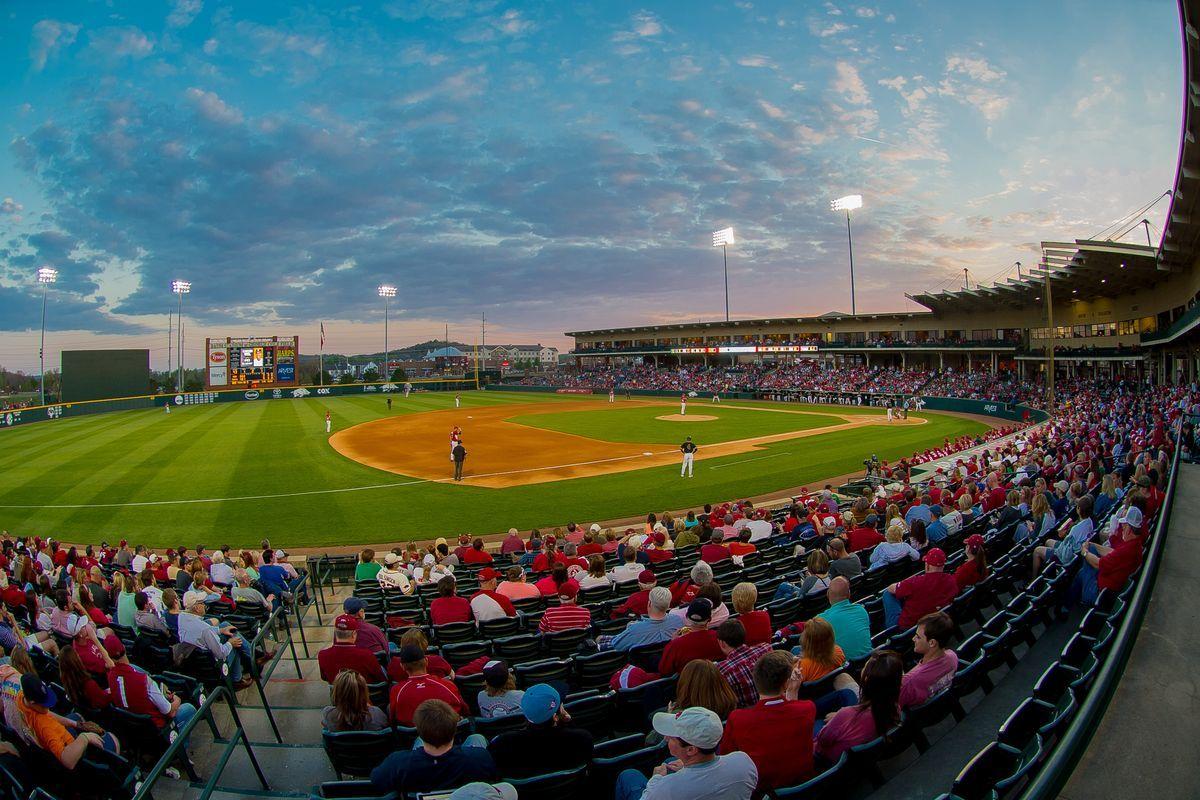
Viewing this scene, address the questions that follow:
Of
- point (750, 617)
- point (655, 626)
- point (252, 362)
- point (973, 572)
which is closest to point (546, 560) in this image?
point (655, 626)

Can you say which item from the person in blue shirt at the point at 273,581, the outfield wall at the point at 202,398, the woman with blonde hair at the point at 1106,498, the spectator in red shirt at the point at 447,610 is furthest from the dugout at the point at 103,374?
the woman with blonde hair at the point at 1106,498

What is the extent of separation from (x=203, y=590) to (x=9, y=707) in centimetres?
485

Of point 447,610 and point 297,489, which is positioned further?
point 297,489

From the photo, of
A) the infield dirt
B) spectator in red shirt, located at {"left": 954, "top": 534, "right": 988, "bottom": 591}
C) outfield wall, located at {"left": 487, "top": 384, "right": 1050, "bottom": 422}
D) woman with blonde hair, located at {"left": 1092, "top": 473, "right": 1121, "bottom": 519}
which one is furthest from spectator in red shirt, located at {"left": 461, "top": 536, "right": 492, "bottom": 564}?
outfield wall, located at {"left": 487, "top": 384, "right": 1050, "bottom": 422}

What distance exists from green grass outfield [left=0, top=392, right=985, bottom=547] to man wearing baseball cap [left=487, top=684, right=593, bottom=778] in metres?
14.5

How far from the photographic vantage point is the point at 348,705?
452 cm

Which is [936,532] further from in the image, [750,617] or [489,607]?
[489,607]

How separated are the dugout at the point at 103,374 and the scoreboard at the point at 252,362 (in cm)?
605

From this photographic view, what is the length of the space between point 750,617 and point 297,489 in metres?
22.6

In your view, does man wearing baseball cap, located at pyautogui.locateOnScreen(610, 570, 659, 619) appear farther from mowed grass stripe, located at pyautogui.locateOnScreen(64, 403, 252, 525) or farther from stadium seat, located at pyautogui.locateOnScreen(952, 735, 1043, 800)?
mowed grass stripe, located at pyautogui.locateOnScreen(64, 403, 252, 525)

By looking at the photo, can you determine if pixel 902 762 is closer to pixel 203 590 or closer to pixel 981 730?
pixel 981 730

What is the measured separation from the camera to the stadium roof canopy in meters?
30.5

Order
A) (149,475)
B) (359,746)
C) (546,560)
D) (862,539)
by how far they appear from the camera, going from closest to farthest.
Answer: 1. (359,746)
2. (862,539)
3. (546,560)
4. (149,475)

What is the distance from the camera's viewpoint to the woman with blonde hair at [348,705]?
4504 millimetres
